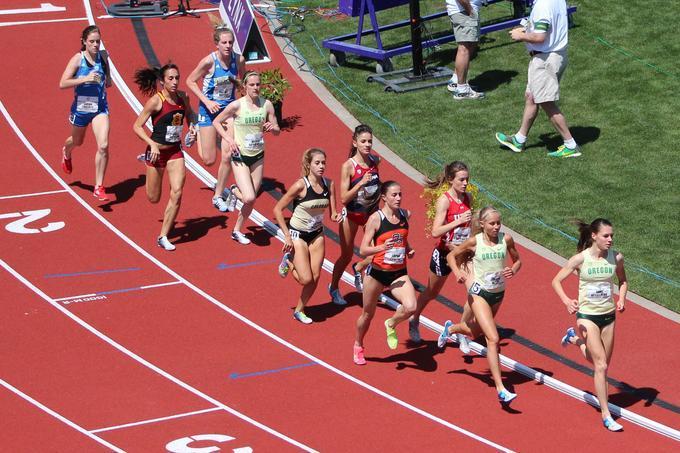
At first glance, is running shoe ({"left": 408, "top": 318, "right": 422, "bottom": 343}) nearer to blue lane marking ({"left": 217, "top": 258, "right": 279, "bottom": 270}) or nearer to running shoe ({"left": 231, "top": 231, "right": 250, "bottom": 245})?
blue lane marking ({"left": 217, "top": 258, "right": 279, "bottom": 270})

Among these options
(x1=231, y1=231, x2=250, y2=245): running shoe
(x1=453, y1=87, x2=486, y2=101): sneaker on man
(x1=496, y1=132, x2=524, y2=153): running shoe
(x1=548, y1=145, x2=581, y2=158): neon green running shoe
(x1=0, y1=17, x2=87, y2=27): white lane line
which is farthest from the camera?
(x1=0, y1=17, x2=87, y2=27): white lane line

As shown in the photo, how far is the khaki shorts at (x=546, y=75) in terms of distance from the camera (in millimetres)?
17766

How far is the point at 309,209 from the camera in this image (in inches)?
531

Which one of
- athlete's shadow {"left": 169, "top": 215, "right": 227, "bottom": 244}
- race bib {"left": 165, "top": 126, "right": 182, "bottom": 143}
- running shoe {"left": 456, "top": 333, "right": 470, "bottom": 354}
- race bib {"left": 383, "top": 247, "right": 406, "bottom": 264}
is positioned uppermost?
race bib {"left": 165, "top": 126, "right": 182, "bottom": 143}

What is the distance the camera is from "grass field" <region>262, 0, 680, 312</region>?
16.3 m

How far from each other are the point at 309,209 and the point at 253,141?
2115mm

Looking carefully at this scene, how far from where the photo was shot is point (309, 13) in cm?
2417

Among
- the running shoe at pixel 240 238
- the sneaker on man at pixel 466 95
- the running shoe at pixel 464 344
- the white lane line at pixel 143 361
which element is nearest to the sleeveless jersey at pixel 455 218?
the running shoe at pixel 464 344

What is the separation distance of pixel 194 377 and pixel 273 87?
6960 mm

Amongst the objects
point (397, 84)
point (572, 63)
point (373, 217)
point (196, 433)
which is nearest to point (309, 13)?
point (397, 84)

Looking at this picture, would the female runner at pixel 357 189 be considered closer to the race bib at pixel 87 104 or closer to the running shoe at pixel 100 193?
the running shoe at pixel 100 193

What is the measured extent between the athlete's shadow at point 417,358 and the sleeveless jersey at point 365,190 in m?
1.77

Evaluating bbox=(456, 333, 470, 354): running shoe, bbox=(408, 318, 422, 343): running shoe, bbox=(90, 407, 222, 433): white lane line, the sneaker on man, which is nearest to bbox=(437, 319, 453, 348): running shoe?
bbox=(456, 333, 470, 354): running shoe

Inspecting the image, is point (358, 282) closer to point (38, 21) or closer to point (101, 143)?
point (101, 143)
